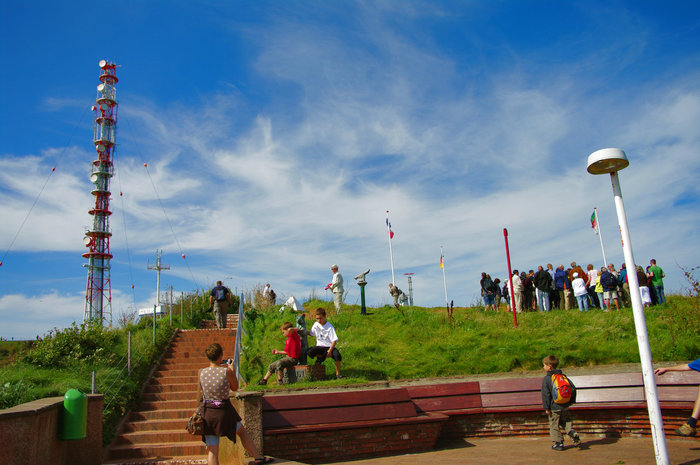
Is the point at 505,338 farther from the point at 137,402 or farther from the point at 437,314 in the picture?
the point at 137,402

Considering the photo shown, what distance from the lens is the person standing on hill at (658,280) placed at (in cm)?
1722

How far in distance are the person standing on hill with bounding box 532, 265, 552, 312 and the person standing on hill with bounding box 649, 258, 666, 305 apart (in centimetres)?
326

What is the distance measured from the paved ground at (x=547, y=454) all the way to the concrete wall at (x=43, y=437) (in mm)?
3637

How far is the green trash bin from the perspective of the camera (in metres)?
6.86

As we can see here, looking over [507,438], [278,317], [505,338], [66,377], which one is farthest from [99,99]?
[507,438]

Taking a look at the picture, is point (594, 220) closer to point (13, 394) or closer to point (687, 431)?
point (687, 431)

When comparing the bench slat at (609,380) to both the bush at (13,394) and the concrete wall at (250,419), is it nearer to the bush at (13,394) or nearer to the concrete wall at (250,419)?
the concrete wall at (250,419)

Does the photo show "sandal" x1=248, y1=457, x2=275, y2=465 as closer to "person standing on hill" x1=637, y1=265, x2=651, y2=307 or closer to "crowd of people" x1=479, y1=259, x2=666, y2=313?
"crowd of people" x1=479, y1=259, x2=666, y2=313

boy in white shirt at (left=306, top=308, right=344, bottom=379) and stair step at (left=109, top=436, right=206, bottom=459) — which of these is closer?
stair step at (left=109, top=436, right=206, bottom=459)

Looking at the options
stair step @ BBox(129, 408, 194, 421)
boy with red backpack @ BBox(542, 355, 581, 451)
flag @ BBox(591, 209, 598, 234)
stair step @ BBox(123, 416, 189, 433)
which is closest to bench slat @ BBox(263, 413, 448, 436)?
boy with red backpack @ BBox(542, 355, 581, 451)

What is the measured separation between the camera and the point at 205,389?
569 cm

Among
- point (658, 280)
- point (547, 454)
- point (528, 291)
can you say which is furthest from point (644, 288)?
point (547, 454)

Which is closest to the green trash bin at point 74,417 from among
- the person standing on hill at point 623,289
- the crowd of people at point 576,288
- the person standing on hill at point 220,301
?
the person standing on hill at point 220,301

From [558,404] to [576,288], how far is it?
1081cm
